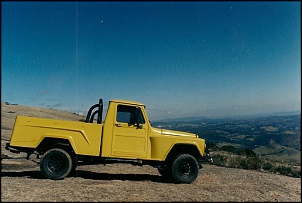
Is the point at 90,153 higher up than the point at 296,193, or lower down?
higher up

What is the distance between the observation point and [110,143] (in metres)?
7.98

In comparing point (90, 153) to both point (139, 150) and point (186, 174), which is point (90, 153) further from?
point (186, 174)

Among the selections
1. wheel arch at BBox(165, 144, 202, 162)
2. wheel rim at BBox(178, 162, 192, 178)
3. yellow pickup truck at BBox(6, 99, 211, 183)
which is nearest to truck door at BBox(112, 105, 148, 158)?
yellow pickup truck at BBox(6, 99, 211, 183)

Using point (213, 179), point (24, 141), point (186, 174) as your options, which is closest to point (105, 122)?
point (24, 141)

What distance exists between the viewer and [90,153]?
7.88 m

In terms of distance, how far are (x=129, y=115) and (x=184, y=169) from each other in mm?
2463

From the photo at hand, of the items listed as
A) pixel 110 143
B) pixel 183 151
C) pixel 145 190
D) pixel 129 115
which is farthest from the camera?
pixel 183 151

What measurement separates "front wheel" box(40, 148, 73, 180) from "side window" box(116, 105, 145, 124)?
1.90 metres

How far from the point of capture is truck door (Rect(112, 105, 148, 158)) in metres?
8.05

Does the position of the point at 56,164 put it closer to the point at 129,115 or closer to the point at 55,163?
the point at 55,163

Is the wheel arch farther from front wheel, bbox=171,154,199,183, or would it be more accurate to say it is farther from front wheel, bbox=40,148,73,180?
front wheel, bbox=40,148,73,180

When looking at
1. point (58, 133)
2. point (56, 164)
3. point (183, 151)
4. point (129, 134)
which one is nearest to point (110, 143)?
point (129, 134)

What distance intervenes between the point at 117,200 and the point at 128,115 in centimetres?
318

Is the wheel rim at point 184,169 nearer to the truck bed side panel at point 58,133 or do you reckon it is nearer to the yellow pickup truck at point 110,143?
the yellow pickup truck at point 110,143
